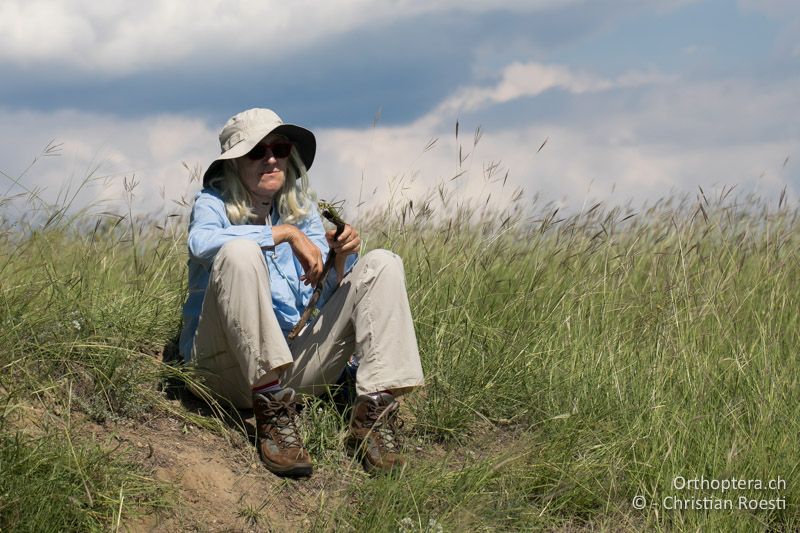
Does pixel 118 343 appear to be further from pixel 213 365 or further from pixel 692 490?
pixel 692 490

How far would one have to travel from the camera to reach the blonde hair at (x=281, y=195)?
404 cm

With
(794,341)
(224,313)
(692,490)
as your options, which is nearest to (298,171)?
(224,313)

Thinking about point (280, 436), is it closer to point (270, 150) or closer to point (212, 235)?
point (212, 235)

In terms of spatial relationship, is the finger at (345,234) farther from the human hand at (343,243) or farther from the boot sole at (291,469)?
the boot sole at (291,469)

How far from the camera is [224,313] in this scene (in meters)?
3.57

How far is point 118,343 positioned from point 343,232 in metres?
1.10

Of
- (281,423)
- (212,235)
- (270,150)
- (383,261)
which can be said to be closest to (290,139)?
(270,150)

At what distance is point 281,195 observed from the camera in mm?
4188

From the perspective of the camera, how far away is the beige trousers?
3.54 metres

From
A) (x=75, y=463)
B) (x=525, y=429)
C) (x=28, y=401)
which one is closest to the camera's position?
(x=75, y=463)

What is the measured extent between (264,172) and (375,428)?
1252 mm

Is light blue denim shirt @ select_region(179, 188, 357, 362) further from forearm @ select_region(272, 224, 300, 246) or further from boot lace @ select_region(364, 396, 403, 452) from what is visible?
boot lace @ select_region(364, 396, 403, 452)

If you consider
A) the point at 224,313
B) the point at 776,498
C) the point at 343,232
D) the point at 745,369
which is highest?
the point at 343,232

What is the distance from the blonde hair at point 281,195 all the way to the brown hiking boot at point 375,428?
95 cm
